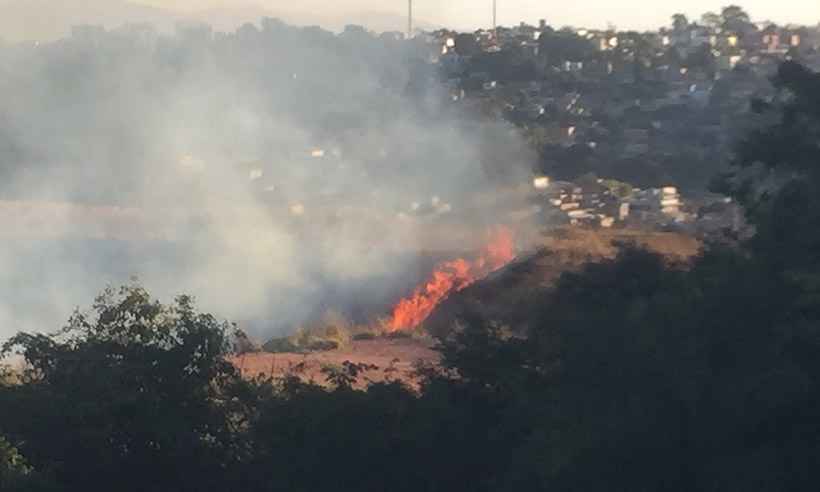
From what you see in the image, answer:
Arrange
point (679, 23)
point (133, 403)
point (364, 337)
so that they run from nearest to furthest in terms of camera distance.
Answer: point (133, 403) → point (364, 337) → point (679, 23)

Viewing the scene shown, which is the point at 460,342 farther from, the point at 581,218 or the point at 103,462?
the point at 581,218

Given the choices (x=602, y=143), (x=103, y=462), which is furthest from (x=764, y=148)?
(x=602, y=143)

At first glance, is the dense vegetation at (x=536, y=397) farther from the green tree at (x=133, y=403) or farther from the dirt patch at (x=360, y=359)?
the dirt patch at (x=360, y=359)

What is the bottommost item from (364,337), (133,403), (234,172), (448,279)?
(364,337)

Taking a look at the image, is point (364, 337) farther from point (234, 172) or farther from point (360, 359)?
point (234, 172)

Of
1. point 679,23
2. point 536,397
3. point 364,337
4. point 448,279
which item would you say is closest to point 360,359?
point 364,337

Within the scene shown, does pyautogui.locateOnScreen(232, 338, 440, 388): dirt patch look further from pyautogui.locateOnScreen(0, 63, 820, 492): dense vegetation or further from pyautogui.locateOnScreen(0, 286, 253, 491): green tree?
pyautogui.locateOnScreen(0, 63, 820, 492): dense vegetation
